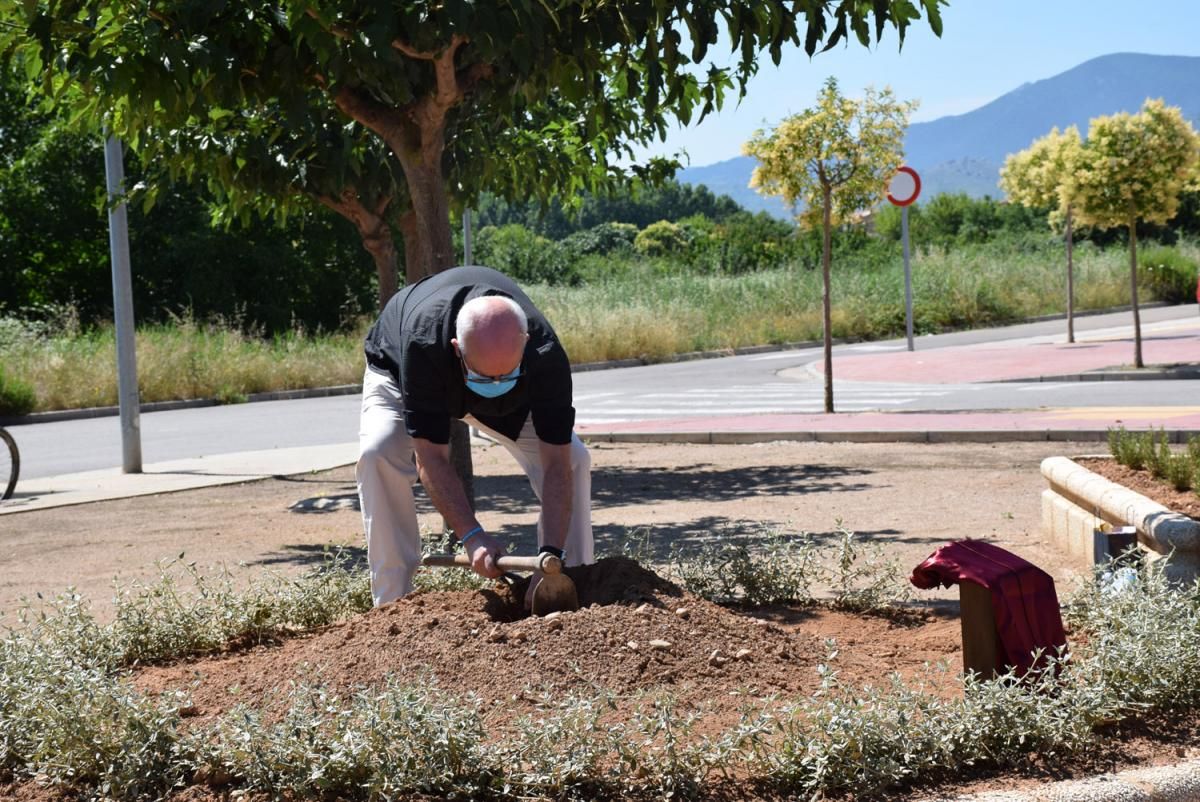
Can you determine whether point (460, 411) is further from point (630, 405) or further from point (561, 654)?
point (630, 405)

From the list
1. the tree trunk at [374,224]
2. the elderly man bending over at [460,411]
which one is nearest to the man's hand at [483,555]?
the elderly man bending over at [460,411]

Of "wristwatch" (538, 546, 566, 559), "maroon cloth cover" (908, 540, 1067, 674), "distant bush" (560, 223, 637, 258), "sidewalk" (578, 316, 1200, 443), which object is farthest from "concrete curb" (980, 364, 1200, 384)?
"distant bush" (560, 223, 637, 258)

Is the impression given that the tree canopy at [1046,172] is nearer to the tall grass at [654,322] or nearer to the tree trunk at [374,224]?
the tall grass at [654,322]

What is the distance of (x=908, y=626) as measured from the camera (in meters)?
5.87

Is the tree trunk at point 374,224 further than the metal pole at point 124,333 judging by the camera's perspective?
No

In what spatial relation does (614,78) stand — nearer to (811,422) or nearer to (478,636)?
(478,636)

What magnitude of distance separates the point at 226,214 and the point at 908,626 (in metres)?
8.59

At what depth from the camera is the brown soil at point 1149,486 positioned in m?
6.90

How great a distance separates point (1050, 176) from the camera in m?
23.8

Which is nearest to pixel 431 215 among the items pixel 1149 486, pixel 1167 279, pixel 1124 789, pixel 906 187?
pixel 1149 486

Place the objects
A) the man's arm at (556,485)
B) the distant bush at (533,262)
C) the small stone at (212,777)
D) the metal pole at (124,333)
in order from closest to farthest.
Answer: the small stone at (212,777) → the man's arm at (556,485) → the metal pole at (124,333) → the distant bush at (533,262)

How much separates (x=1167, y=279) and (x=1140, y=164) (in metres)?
21.2

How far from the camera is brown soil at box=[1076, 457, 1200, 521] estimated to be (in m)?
6.90

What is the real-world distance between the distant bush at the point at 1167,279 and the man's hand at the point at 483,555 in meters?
37.5
